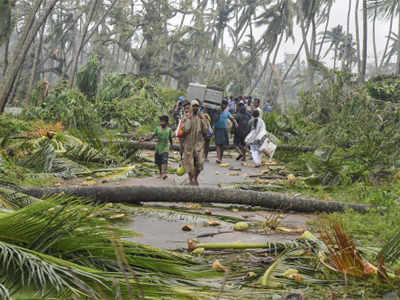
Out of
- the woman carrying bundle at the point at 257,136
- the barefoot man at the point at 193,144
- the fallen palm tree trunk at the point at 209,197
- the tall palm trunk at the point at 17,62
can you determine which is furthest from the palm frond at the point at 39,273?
the woman carrying bundle at the point at 257,136

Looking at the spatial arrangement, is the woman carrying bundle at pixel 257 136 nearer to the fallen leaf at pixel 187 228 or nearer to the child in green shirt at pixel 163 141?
the child in green shirt at pixel 163 141

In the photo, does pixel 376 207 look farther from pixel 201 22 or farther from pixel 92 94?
pixel 201 22

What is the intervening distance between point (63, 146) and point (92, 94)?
10165 mm

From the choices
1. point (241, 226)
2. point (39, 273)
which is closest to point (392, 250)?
point (241, 226)

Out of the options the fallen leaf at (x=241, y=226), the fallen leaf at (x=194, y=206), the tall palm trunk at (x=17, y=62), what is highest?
the tall palm trunk at (x=17, y=62)

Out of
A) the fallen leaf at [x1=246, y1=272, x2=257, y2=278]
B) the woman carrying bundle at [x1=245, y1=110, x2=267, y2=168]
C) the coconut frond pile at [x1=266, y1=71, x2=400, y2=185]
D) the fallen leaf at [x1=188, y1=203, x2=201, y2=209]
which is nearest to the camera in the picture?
the fallen leaf at [x1=246, y1=272, x2=257, y2=278]

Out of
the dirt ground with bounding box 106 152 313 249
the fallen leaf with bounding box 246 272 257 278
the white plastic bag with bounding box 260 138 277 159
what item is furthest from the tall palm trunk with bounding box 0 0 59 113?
the fallen leaf with bounding box 246 272 257 278

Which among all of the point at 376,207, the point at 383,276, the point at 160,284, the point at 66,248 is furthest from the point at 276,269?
the point at 376,207

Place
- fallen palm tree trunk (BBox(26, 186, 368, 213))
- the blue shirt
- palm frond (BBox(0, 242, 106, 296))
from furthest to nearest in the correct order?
the blue shirt < fallen palm tree trunk (BBox(26, 186, 368, 213)) < palm frond (BBox(0, 242, 106, 296))

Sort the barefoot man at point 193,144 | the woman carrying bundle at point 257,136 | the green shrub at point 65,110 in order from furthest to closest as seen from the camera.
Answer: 1. the woman carrying bundle at point 257,136
2. the green shrub at point 65,110
3. the barefoot man at point 193,144

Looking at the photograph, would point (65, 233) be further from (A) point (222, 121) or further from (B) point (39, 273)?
(A) point (222, 121)

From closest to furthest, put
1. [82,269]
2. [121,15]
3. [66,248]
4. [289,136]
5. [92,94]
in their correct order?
1. [82,269]
2. [66,248]
3. [289,136]
4. [92,94]
5. [121,15]

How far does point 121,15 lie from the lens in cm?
3925

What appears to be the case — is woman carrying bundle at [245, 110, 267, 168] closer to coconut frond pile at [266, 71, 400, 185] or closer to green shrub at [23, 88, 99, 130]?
coconut frond pile at [266, 71, 400, 185]
